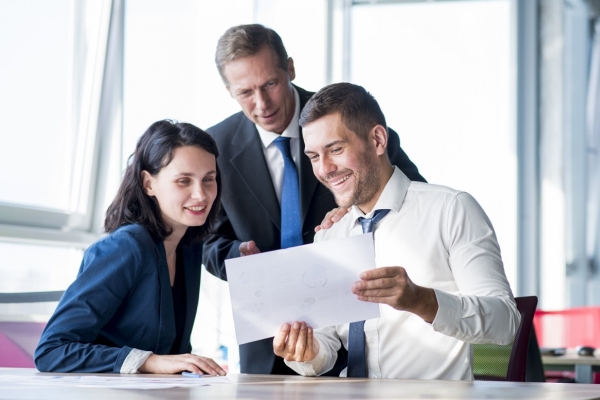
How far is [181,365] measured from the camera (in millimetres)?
2064

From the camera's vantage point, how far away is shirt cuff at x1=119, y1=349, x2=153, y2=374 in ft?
6.89

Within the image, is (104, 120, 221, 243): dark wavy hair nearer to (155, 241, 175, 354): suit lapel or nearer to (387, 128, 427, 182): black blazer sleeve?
(155, 241, 175, 354): suit lapel

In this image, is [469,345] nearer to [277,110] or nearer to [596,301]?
[277,110]

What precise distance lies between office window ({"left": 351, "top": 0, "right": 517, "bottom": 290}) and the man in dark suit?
12.0 ft

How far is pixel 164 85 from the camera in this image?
5000 mm

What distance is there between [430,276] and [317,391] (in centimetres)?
81

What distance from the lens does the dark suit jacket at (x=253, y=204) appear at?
2973 millimetres

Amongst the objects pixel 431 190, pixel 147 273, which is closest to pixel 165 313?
pixel 147 273

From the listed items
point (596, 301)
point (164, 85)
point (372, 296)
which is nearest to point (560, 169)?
point (596, 301)

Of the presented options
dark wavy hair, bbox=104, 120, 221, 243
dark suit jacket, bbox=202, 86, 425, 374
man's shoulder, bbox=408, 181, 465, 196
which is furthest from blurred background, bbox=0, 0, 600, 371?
man's shoulder, bbox=408, 181, 465, 196

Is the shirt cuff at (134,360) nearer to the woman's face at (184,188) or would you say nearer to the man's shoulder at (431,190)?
the woman's face at (184,188)

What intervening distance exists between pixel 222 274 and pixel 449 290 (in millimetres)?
1038

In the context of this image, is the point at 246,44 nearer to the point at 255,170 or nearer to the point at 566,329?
the point at 255,170

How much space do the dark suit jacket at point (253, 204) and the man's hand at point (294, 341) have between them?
88 cm
